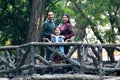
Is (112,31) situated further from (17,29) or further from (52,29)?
(52,29)

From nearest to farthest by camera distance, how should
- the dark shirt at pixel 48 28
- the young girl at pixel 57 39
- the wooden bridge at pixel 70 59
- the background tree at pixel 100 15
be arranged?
the wooden bridge at pixel 70 59, the young girl at pixel 57 39, the dark shirt at pixel 48 28, the background tree at pixel 100 15

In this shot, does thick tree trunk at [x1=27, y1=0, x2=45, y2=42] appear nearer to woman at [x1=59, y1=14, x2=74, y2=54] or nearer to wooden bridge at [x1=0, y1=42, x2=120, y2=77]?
woman at [x1=59, y1=14, x2=74, y2=54]

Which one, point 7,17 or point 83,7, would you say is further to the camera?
point 83,7

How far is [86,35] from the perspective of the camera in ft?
76.4

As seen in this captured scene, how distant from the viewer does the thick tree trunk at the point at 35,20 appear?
1398cm

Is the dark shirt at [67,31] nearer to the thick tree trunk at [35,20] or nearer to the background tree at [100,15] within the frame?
the thick tree trunk at [35,20]

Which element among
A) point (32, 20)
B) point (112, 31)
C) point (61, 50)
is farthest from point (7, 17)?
point (61, 50)

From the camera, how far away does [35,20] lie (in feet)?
46.5

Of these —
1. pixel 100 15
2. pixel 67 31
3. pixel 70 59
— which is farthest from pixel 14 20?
pixel 70 59

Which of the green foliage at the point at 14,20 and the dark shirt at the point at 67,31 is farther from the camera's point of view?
the green foliage at the point at 14,20

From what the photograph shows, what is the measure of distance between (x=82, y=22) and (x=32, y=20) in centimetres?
576

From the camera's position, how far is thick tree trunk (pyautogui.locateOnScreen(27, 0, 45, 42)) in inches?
551

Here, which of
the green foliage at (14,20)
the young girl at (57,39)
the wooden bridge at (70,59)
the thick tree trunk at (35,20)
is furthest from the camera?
the green foliage at (14,20)

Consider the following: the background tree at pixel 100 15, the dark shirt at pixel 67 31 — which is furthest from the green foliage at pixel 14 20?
the dark shirt at pixel 67 31
